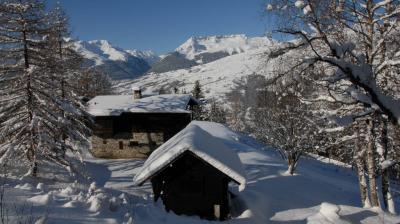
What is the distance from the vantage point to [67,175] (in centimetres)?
2117

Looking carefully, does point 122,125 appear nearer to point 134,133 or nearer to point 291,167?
point 134,133

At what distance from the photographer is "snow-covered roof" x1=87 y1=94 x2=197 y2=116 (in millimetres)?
31500

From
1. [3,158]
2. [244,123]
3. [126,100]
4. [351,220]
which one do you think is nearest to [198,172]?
[351,220]

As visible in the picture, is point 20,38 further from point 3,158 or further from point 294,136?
point 294,136

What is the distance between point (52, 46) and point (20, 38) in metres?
1.85

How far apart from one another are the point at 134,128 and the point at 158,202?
1950 cm

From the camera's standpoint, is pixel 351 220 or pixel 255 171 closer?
pixel 351 220

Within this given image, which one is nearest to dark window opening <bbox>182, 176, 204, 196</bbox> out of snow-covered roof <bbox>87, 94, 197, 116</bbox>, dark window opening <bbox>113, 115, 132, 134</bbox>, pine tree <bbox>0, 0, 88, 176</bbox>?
pine tree <bbox>0, 0, 88, 176</bbox>

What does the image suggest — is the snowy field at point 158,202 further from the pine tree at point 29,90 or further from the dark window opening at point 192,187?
the pine tree at point 29,90

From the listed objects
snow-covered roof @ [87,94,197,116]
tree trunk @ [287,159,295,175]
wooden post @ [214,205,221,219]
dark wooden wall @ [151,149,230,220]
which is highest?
snow-covered roof @ [87,94,197,116]

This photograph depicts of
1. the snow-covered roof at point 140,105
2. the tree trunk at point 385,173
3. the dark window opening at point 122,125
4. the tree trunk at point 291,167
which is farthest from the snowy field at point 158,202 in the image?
the snow-covered roof at point 140,105

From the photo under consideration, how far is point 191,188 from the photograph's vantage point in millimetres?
14750

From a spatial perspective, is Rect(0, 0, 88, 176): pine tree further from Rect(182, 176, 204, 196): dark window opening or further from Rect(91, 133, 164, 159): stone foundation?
Rect(91, 133, 164, 159): stone foundation

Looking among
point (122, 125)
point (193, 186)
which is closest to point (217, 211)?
point (193, 186)
